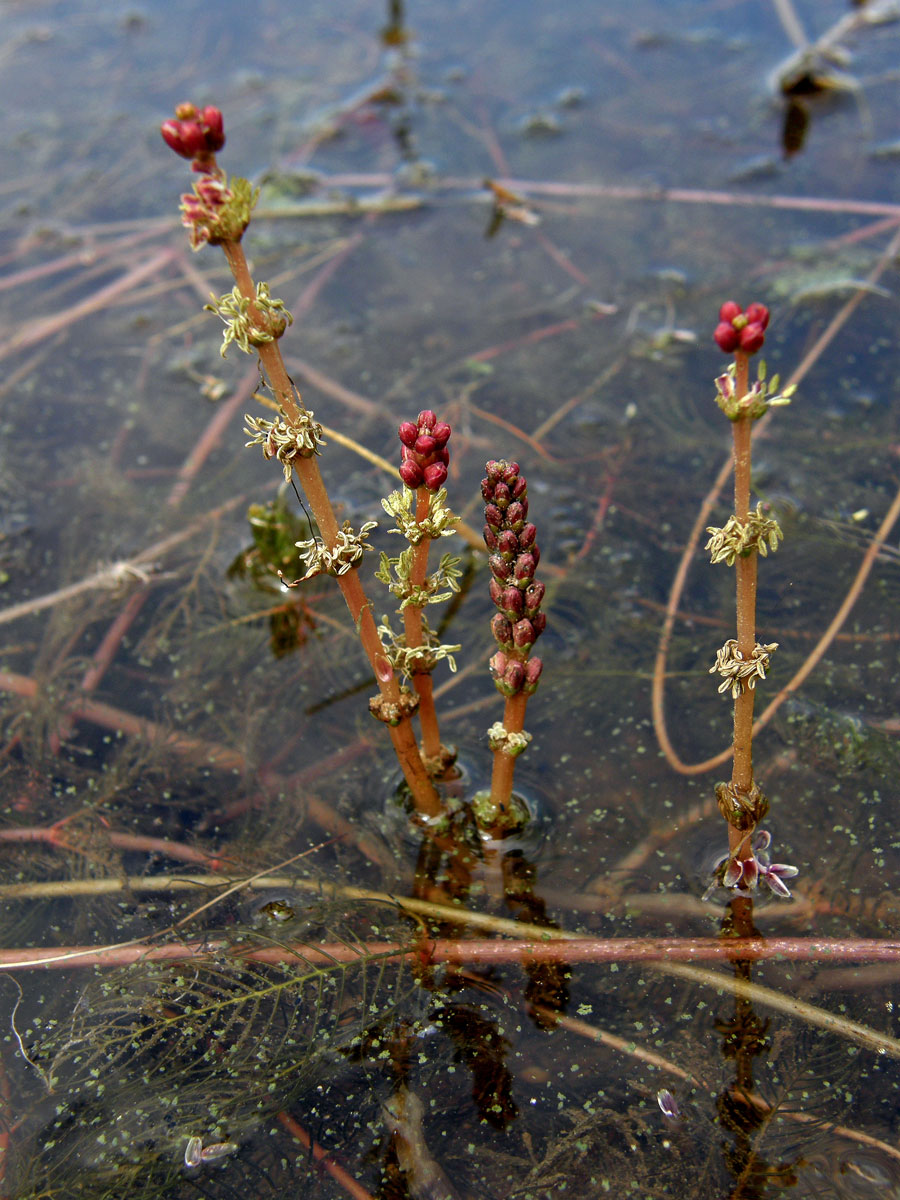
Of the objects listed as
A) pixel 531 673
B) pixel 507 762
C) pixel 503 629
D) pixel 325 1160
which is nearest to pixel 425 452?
pixel 503 629

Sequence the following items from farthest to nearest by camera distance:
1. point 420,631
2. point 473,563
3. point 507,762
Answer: point 473,563 < point 507,762 < point 420,631

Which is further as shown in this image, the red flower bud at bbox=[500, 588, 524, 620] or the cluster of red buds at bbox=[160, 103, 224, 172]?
the red flower bud at bbox=[500, 588, 524, 620]

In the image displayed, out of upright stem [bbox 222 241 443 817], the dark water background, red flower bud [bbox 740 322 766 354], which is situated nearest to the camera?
red flower bud [bbox 740 322 766 354]

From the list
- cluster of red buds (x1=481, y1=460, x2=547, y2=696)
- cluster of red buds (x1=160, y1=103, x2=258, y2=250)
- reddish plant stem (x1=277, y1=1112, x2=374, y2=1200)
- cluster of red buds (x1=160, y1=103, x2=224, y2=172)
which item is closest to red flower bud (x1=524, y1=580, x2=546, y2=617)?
cluster of red buds (x1=481, y1=460, x2=547, y2=696)

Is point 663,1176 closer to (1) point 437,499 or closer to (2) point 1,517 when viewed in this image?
(1) point 437,499

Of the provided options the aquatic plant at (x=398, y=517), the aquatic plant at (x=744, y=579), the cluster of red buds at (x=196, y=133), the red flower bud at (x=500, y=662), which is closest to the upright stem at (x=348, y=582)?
the aquatic plant at (x=398, y=517)

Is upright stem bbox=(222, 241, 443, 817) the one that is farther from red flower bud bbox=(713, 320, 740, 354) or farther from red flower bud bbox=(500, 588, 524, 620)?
red flower bud bbox=(713, 320, 740, 354)

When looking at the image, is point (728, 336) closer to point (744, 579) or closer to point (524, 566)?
point (744, 579)

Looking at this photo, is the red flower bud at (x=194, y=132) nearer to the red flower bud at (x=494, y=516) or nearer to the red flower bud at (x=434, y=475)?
the red flower bud at (x=434, y=475)
